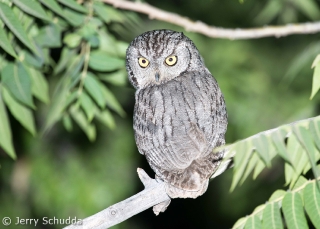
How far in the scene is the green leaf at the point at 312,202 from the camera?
2.54 meters

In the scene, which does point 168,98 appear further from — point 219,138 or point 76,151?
point 76,151

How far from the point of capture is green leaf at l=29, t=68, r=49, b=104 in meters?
3.87

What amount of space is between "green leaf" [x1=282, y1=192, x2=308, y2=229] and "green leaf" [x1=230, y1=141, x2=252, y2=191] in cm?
45

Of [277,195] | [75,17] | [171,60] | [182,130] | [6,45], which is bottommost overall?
[277,195]

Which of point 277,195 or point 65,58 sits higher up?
point 65,58

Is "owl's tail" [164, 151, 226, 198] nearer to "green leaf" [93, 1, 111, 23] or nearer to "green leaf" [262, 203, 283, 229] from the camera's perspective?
"green leaf" [262, 203, 283, 229]

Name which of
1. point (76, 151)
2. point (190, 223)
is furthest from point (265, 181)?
point (76, 151)

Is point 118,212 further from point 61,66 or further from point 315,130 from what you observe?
point 61,66

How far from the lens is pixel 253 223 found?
2.74 metres

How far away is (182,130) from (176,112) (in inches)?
6.0

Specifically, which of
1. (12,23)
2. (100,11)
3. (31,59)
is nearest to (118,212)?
(12,23)

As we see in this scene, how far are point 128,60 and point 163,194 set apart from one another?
1.32 m

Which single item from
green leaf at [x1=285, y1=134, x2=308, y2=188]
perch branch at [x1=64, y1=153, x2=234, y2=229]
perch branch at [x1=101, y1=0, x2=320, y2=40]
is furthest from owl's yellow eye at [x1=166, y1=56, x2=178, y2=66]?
green leaf at [x1=285, y1=134, x2=308, y2=188]

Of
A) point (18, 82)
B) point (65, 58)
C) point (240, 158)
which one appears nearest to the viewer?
point (240, 158)
